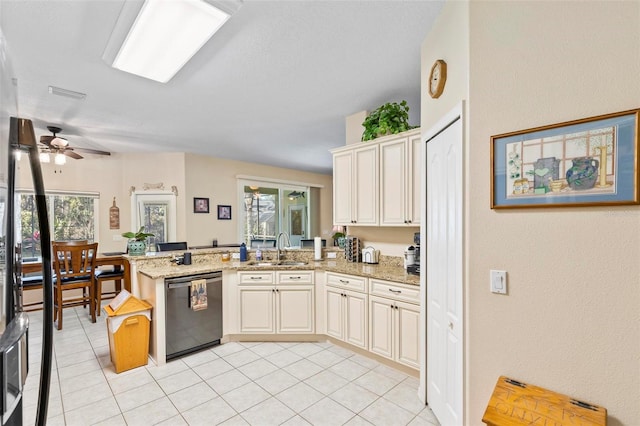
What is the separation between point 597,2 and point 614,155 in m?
0.64

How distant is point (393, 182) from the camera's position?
3020 mm

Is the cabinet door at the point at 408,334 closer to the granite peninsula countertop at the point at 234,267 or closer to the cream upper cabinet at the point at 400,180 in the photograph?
the granite peninsula countertop at the point at 234,267

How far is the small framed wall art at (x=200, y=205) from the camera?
19.1ft

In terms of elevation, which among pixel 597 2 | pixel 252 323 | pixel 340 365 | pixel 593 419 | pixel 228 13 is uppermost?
pixel 228 13

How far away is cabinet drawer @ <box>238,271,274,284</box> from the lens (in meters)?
Result: 3.29

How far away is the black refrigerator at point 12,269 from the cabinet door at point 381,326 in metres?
2.33

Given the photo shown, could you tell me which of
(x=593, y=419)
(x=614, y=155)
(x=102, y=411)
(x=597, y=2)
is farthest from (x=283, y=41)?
(x=102, y=411)

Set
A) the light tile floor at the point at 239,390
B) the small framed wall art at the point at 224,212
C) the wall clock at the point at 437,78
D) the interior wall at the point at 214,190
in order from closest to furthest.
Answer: the wall clock at the point at 437,78
the light tile floor at the point at 239,390
the interior wall at the point at 214,190
the small framed wall art at the point at 224,212

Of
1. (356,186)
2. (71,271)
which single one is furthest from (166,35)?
(71,271)

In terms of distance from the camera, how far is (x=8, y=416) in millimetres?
672

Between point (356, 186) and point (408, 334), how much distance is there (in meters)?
1.61

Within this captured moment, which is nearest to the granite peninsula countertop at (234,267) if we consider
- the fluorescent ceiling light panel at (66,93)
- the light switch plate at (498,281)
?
the light switch plate at (498,281)

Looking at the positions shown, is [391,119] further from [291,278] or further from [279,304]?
[279,304]

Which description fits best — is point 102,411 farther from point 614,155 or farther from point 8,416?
point 614,155
